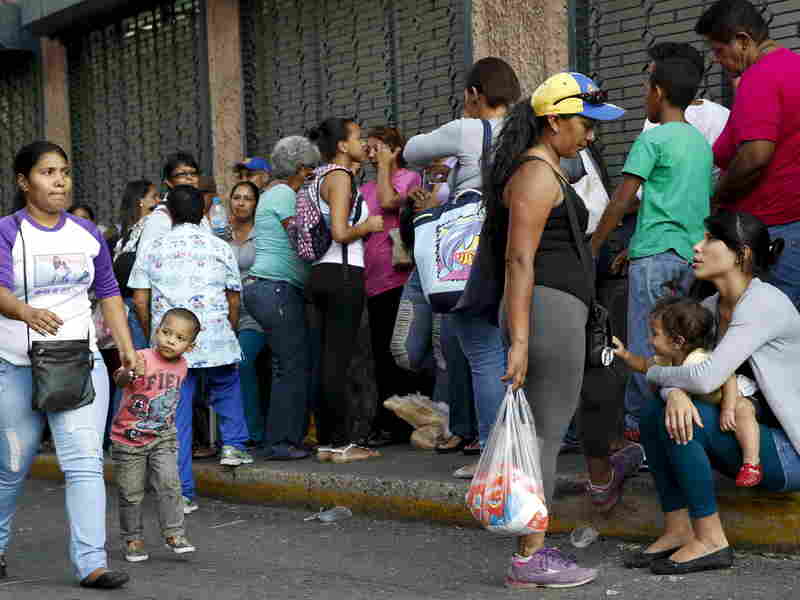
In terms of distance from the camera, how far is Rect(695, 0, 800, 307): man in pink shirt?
5441 millimetres

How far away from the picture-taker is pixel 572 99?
474 cm

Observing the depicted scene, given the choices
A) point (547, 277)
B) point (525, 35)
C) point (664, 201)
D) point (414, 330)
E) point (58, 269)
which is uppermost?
point (525, 35)

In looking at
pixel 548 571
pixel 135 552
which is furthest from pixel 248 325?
pixel 548 571

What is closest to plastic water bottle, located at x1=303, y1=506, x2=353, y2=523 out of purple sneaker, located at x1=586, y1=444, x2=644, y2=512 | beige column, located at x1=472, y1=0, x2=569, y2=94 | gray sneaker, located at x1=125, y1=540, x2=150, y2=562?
gray sneaker, located at x1=125, y1=540, x2=150, y2=562

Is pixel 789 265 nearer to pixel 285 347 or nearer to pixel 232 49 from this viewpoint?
pixel 285 347

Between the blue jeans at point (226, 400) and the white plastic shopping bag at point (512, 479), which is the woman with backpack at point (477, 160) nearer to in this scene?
the white plastic shopping bag at point (512, 479)

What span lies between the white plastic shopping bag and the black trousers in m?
2.73

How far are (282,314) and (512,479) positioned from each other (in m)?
3.27

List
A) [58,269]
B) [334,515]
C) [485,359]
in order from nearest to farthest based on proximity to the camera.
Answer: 1. [58,269]
2. [485,359]
3. [334,515]

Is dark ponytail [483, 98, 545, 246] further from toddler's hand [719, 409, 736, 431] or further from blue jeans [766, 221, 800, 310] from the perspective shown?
blue jeans [766, 221, 800, 310]

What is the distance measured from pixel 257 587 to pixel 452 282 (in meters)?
1.90

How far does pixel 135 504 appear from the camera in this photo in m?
5.91

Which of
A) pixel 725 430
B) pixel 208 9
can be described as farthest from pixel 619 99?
pixel 208 9

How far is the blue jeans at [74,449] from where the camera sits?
5.20m
